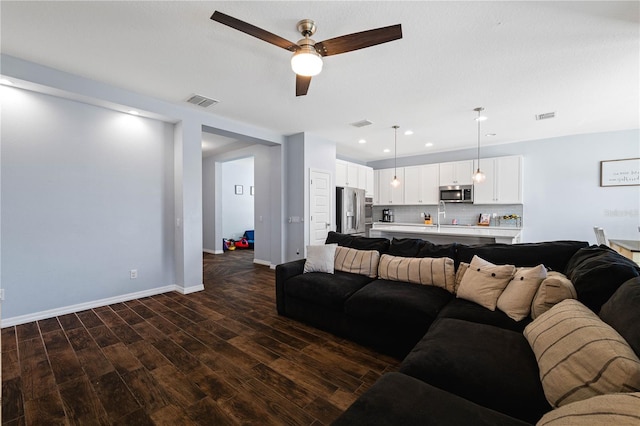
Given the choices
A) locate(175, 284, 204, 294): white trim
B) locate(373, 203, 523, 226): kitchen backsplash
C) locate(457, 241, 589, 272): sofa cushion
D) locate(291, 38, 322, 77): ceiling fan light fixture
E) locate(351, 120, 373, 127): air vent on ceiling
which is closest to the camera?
locate(291, 38, 322, 77): ceiling fan light fixture

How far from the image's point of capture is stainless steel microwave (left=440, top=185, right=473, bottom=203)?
6359 mm

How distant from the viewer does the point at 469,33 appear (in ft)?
7.53

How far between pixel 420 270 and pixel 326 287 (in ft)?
3.17

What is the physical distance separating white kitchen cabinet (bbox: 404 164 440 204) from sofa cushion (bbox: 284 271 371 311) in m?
4.57

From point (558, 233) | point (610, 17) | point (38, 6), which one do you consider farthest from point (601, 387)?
point (558, 233)

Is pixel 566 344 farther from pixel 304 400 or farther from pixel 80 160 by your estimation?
pixel 80 160

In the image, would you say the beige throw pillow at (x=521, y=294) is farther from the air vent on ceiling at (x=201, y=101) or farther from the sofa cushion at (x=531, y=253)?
the air vent on ceiling at (x=201, y=101)

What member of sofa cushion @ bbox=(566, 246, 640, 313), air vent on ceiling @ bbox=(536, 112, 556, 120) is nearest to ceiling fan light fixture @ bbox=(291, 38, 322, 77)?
sofa cushion @ bbox=(566, 246, 640, 313)

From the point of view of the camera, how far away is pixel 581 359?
3.62 feet

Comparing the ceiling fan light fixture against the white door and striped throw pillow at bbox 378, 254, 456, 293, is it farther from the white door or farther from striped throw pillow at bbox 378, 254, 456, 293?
the white door

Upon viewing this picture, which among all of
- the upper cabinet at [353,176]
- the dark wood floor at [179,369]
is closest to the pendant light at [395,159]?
the upper cabinet at [353,176]

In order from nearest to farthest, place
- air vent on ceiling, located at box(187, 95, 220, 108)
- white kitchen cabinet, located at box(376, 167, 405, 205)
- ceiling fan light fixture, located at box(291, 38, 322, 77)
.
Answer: ceiling fan light fixture, located at box(291, 38, 322, 77) < air vent on ceiling, located at box(187, 95, 220, 108) < white kitchen cabinet, located at box(376, 167, 405, 205)

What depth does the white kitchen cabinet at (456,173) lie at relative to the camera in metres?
6.34

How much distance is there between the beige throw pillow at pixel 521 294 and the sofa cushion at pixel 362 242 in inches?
53.1
